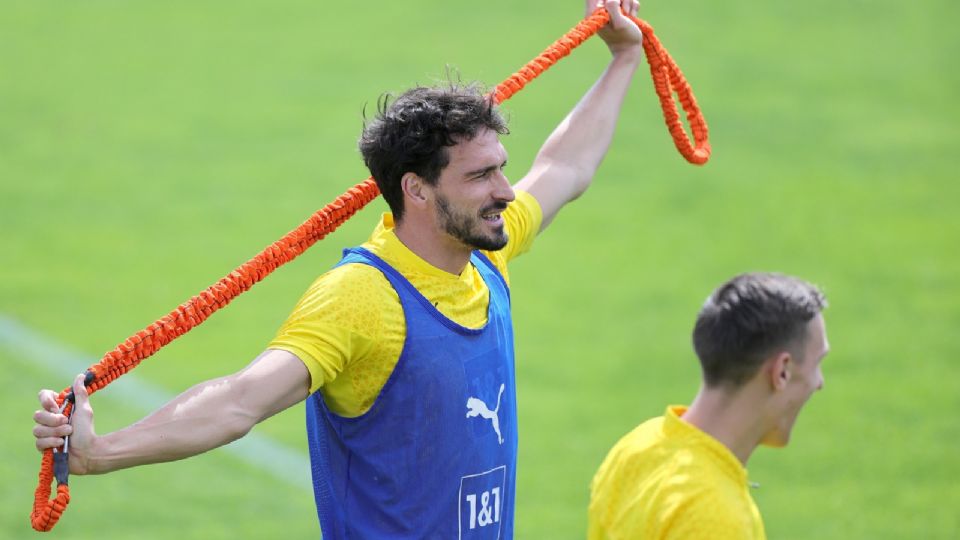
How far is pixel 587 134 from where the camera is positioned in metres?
4.39

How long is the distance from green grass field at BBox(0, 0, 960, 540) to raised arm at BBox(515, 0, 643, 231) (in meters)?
2.33

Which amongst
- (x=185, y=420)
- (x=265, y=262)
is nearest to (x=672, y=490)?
(x=185, y=420)

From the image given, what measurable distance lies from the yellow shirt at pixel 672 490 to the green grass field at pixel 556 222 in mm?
3548

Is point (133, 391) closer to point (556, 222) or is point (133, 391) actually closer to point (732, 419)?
point (556, 222)

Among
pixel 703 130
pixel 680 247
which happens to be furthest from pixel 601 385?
pixel 703 130

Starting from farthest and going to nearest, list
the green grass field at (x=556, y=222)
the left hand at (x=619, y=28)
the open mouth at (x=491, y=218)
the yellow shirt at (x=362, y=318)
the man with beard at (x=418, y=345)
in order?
1. the green grass field at (x=556, y=222)
2. the left hand at (x=619, y=28)
3. the open mouth at (x=491, y=218)
4. the man with beard at (x=418, y=345)
5. the yellow shirt at (x=362, y=318)

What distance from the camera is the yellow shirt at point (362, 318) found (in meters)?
3.39

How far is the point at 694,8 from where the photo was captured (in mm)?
14539

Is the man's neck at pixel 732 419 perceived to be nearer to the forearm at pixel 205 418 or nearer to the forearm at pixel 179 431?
the forearm at pixel 205 418

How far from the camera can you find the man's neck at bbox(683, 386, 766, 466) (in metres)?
3.42

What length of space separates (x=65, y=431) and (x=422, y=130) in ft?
3.76

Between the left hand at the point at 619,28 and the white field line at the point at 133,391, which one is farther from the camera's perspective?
the white field line at the point at 133,391

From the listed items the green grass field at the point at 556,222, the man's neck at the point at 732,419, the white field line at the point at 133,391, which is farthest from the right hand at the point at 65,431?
the white field line at the point at 133,391

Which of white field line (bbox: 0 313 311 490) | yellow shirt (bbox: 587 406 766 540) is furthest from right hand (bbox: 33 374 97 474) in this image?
white field line (bbox: 0 313 311 490)
